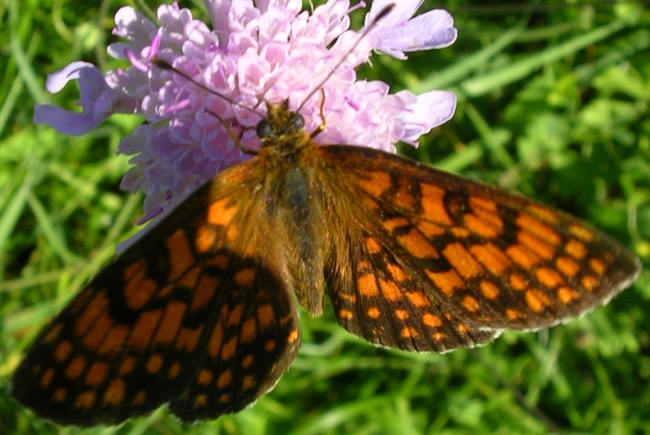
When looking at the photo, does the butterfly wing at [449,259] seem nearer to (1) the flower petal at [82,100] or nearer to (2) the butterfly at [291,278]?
(2) the butterfly at [291,278]

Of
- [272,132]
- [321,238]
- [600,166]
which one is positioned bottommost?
[600,166]

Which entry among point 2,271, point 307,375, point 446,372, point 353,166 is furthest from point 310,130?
point 2,271

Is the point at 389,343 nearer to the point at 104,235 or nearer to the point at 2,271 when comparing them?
the point at 104,235

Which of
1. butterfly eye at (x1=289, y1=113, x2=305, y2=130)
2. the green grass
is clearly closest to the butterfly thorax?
butterfly eye at (x1=289, y1=113, x2=305, y2=130)

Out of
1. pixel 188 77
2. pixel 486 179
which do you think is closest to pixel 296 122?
pixel 188 77

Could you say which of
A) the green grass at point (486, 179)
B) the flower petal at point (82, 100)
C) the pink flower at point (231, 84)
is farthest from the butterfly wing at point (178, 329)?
the green grass at point (486, 179)

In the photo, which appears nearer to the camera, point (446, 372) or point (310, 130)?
point (310, 130)

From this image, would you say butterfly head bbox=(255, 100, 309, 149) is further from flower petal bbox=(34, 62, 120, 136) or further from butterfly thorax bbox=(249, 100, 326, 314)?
flower petal bbox=(34, 62, 120, 136)
